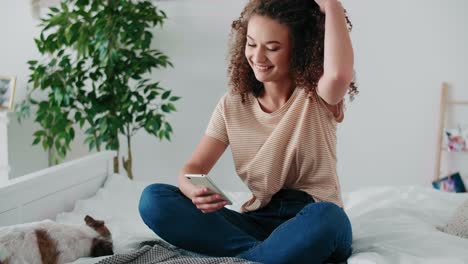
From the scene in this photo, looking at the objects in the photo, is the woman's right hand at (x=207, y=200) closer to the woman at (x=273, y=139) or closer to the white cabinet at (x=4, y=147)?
the woman at (x=273, y=139)

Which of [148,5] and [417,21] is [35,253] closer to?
[148,5]

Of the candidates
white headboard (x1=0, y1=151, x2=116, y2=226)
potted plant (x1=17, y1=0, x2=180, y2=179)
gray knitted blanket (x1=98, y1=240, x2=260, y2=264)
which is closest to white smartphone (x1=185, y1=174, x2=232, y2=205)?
gray knitted blanket (x1=98, y1=240, x2=260, y2=264)

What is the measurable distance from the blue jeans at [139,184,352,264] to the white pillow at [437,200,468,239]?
1.19ft

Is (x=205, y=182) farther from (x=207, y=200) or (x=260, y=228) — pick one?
(x=260, y=228)

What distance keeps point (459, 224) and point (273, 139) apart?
1.75 ft

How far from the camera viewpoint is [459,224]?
1679mm

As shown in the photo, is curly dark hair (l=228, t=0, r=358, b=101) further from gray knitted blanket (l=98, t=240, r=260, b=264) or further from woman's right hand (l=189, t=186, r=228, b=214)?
gray knitted blanket (l=98, t=240, r=260, b=264)

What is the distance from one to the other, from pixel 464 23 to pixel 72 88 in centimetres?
181

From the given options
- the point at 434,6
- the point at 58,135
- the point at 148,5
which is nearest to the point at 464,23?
the point at 434,6

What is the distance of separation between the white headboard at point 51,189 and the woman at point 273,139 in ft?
1.21

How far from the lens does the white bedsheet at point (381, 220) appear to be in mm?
1438

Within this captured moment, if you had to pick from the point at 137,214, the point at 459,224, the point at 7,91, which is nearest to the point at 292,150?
the point at 459,224

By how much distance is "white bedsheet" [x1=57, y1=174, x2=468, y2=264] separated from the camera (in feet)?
4.72

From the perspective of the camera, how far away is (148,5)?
9.62 feet
